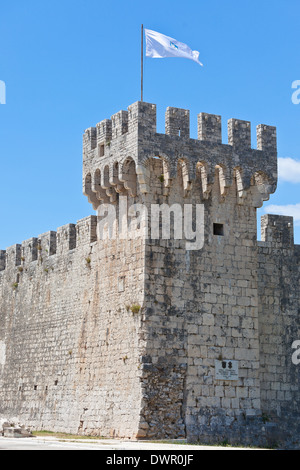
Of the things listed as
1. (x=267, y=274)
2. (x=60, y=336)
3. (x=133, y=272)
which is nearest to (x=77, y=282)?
(x=60, y=336)

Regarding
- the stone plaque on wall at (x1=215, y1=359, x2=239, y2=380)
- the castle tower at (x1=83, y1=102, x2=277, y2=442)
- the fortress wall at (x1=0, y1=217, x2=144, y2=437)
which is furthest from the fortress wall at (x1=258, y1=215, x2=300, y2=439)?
the fortress wall at (x1=0, y1=217, x2=144, y2=437)

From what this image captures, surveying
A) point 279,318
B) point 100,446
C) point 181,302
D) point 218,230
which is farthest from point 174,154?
point 100,446

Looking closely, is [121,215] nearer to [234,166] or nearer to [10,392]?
[234,166]

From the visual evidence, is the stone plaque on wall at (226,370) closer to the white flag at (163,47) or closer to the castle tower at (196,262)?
the castle tower at (196,262)

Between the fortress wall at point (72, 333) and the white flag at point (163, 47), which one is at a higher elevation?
the white flag at point (163, 47)

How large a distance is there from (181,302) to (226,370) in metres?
1.99

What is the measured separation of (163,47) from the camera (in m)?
21.4

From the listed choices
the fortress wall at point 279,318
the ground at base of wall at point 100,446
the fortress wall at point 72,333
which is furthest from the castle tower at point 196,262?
the ground at base of wall at point 100,446

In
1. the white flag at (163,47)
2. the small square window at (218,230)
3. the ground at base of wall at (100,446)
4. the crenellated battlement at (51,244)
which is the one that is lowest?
the ground at base of wall at (100,446)

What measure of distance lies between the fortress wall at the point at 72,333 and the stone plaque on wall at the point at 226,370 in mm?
2058

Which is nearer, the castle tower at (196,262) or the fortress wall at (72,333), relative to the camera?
the castle tower at (196,262)

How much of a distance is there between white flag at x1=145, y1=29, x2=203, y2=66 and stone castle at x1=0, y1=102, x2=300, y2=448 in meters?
1.46

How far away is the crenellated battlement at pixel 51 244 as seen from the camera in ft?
77.5

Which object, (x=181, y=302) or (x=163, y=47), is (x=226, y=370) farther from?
(x=163, y=47)
